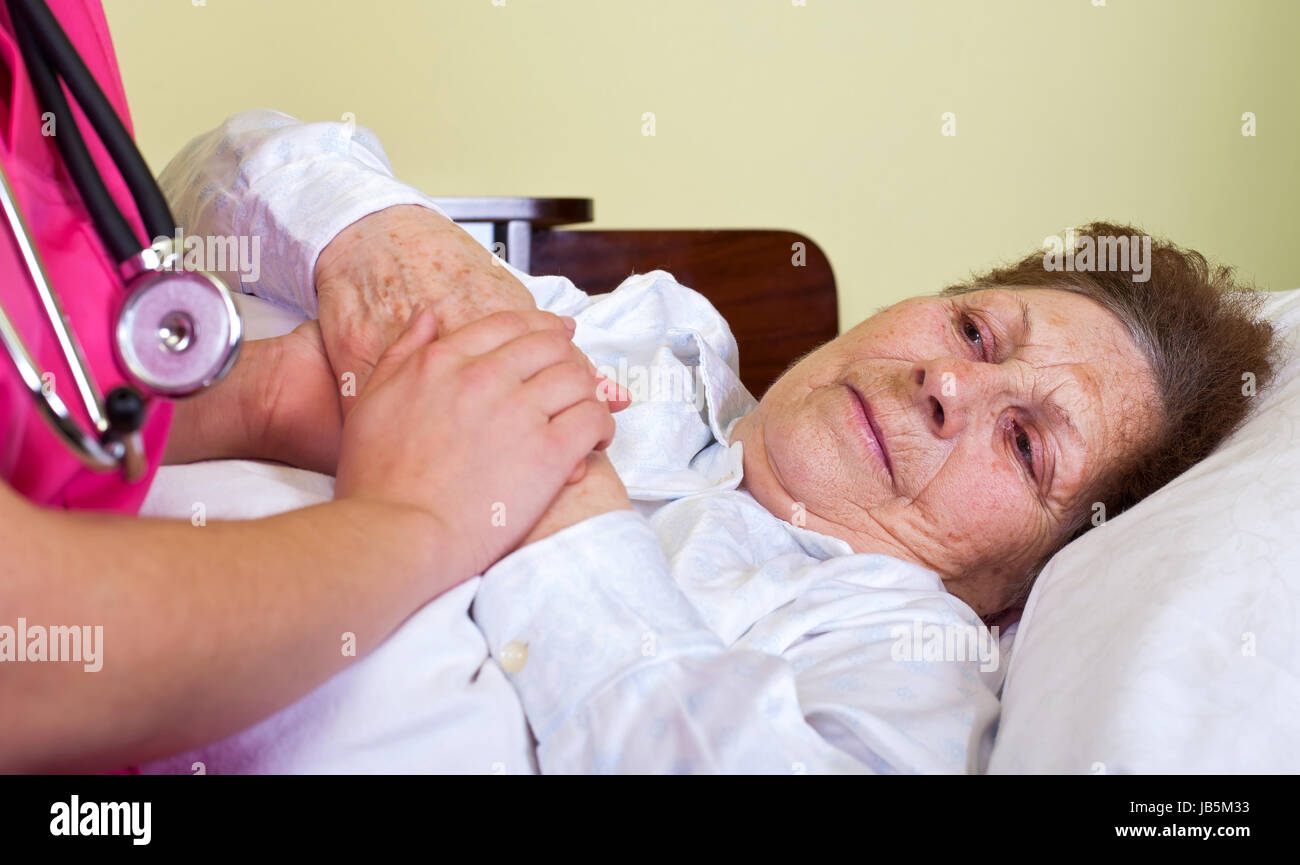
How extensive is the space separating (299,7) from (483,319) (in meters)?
1.23

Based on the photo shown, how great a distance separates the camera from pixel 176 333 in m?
0.44

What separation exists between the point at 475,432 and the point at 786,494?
0.39 m

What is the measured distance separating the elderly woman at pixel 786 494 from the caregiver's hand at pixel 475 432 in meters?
0.03

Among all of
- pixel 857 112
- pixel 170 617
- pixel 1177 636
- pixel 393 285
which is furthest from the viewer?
pixel 857 112

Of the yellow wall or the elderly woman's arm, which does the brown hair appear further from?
the yellow wall

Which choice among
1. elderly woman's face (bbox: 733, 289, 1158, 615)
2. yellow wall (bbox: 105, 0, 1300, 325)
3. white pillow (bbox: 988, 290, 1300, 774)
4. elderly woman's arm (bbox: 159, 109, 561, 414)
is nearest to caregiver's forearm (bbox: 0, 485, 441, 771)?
elderly woman's arm (bbox: 159, 109, 561, 414)

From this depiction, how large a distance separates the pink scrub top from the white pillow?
0.48 m

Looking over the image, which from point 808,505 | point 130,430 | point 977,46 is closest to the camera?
point 130,430

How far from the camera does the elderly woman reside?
534 mm

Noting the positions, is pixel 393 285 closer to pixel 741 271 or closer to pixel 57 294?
pixel 57 294

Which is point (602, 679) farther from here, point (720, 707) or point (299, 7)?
point (299, 7)

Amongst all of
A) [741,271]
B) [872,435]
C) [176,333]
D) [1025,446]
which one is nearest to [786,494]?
[872,435]
